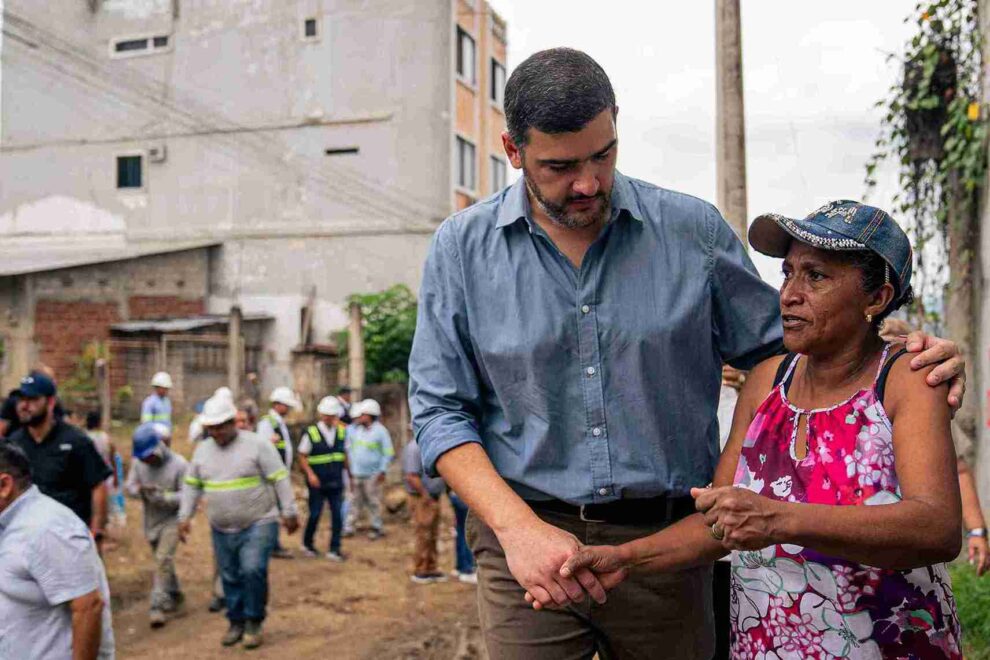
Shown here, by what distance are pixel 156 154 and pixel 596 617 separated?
27546 millimetres

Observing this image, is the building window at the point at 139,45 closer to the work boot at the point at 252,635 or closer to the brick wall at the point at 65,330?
the brick wall at the point at 65,330

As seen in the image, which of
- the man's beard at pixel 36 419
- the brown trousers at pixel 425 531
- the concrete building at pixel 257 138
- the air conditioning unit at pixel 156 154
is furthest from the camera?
the air conditioning unit at pixel 156 154

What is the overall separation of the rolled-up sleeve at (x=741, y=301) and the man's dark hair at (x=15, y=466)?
3.46 meters

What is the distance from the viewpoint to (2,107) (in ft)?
98.4

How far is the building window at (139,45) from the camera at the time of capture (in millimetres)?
28250

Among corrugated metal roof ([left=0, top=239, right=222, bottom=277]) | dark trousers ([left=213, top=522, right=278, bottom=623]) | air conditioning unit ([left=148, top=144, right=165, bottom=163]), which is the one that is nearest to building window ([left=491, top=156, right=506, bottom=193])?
corrugated metal roof ([left=0, top=239, right=222, bottom=277])

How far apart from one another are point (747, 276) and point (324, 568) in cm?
1156

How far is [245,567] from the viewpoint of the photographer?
967cm

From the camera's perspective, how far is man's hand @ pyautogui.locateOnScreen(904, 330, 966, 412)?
2.46 metres

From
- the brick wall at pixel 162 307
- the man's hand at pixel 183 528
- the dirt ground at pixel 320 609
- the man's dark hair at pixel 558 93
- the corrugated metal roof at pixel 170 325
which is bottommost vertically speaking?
the dirt ground at pixel 320 609

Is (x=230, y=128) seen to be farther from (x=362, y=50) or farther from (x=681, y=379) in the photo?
(x=681, y=379)

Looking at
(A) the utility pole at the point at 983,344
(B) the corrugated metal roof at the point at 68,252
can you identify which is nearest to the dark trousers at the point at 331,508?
(A) the utility pole at the point at 983,344

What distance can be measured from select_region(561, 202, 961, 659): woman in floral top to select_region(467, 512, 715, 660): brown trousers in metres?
0.20

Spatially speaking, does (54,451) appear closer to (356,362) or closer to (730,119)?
(730,119)
